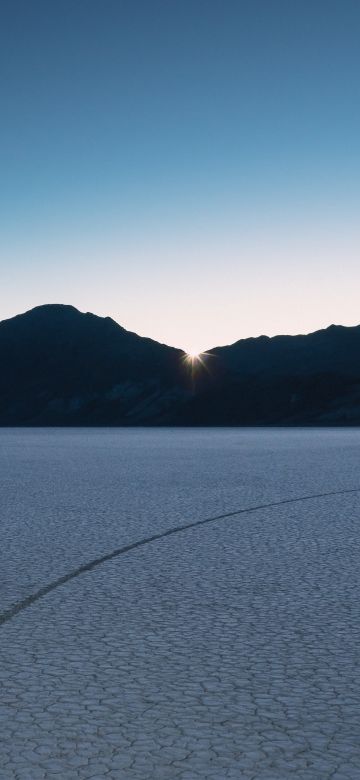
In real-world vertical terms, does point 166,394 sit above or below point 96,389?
below

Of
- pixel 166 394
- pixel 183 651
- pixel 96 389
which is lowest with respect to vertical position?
pixel 183 651

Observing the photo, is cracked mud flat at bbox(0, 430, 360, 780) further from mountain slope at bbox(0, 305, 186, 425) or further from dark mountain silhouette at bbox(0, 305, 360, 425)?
mountain slope at bbox(0, 305, 186, 425)

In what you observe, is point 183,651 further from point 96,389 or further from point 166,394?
point 96,389

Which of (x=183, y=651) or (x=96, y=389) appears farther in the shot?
(x=96, y=389)

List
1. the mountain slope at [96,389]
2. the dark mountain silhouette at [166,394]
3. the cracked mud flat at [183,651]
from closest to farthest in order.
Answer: the cracked mud flat at [183,651] → the dark mountain silhouette at [166,394] → the mountain slope at [96,389]

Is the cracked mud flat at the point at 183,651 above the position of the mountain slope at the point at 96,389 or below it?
below

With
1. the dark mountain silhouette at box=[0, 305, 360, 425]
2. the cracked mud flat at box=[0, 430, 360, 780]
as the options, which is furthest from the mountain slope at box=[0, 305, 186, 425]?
the cracked mud flat at box=[0, 430, 360, 780]

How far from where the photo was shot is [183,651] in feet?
22.0

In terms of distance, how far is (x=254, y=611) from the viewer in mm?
8000

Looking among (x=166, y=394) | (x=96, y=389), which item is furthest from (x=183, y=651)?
(x=96, y=389)

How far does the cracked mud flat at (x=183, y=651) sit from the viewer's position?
4719 millimetres

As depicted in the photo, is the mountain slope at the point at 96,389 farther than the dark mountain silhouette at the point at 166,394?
Yes

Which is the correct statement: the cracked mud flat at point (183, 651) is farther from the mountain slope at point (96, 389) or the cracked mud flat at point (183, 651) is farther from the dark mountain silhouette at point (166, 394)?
the mountain slope at point (96, 389)

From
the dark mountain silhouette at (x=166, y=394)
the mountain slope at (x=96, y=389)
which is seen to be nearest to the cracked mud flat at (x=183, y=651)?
the dark mountain silhouette at (x=166, y=394)
